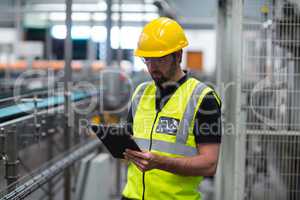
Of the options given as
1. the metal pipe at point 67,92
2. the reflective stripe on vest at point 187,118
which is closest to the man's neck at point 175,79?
the reflective stripe on vest at point 187,118

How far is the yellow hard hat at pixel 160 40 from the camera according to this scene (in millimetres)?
1807

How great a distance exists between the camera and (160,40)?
1.82 m

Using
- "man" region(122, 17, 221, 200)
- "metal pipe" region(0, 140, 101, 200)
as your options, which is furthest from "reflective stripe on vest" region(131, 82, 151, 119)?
"metal pipe" region(0, 140, 101, 200)

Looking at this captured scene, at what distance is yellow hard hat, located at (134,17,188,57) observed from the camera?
1.81 metres

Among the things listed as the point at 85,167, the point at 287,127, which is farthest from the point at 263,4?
the point at 85,167

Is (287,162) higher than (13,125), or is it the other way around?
(13,125)

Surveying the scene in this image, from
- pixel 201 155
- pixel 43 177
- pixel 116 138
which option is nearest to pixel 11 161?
pixel 43 177

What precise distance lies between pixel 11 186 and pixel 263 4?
178 cm

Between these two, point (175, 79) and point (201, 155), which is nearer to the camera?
point (201, 155)

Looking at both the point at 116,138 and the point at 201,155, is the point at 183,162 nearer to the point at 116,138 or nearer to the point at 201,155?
the point at 201,155

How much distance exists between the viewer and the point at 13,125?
2.39 metres

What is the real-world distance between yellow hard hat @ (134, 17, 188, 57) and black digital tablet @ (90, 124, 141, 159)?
332 mm

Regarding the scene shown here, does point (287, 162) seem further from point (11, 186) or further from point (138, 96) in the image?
point (11, 186)

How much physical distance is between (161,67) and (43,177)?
1118 mm
